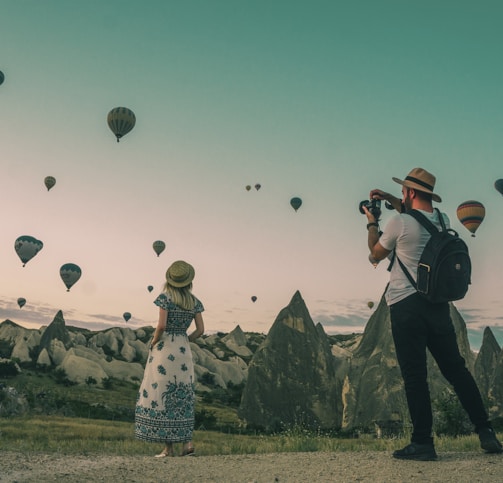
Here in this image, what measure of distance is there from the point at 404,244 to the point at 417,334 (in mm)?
856

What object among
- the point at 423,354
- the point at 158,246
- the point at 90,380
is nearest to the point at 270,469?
the point at 423,354

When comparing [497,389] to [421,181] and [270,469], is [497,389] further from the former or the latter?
[270,469]

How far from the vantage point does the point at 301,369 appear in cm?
6038

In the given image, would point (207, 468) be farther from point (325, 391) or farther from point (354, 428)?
point (325, 391)

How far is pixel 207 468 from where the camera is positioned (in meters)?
6.01

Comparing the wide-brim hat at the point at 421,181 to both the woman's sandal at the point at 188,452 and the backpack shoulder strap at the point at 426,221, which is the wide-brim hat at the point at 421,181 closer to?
the backpack shoulder strap at the point at 426,221

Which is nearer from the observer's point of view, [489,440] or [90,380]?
[489,440]

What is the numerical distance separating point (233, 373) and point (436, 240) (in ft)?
230

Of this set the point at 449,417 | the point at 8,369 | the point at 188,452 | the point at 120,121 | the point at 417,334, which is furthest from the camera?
the point at 8,369

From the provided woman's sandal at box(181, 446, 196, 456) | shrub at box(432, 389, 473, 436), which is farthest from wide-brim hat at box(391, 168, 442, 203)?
shrub at box(432, 389, 473, 436)

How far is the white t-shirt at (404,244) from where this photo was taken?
568 cm

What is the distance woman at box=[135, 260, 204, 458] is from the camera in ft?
26.0

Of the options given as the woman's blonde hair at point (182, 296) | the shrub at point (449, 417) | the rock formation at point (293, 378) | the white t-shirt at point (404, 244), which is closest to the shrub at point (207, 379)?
the rock formation at point (293, 378)

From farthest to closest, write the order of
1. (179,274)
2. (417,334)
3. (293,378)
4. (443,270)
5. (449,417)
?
(293,378) < (449,417) < (179,274) < (417,334) < (443,270)
